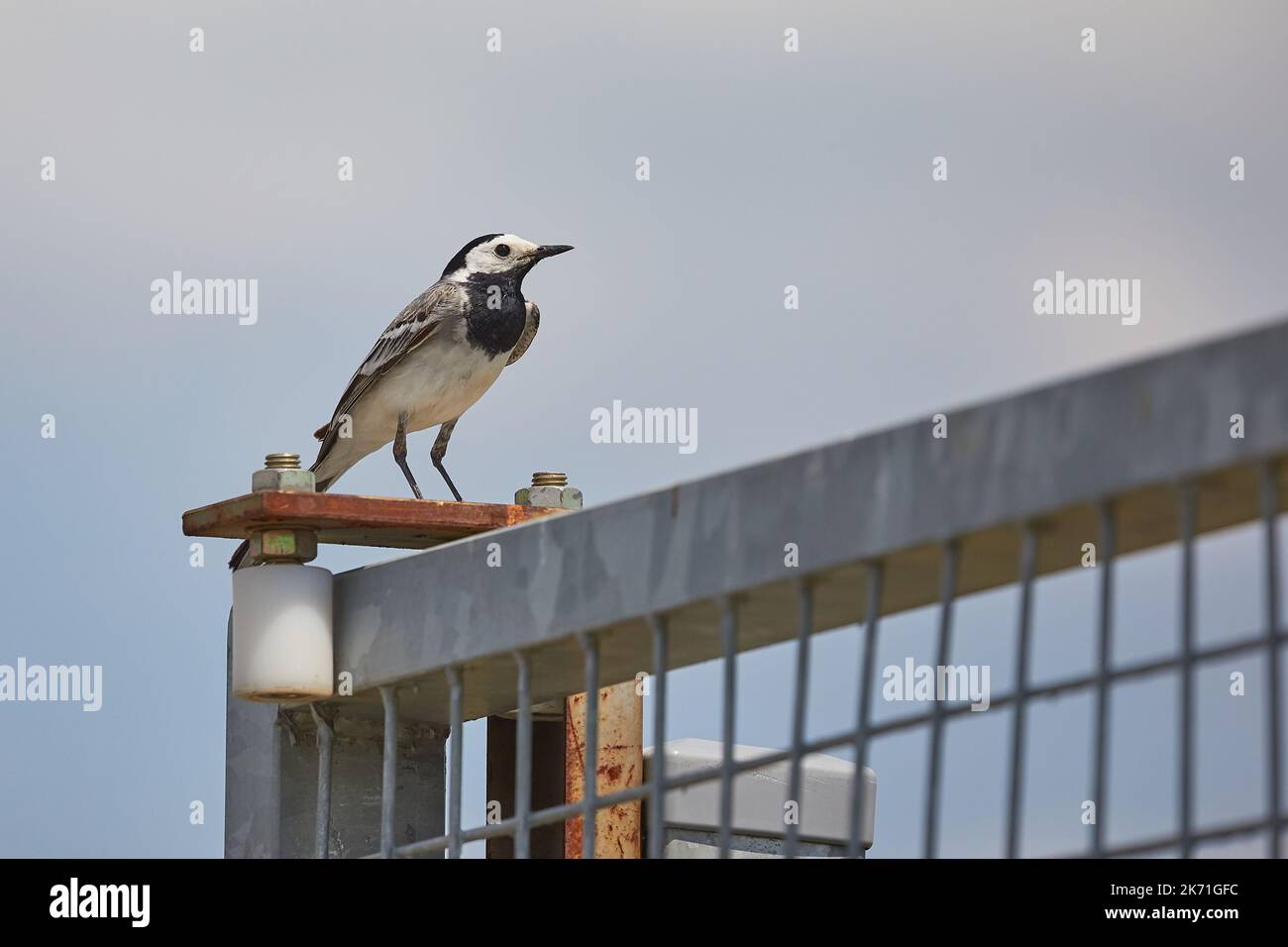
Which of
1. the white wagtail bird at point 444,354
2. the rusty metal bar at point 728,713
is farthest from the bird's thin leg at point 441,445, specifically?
the rusty metal bar at point 728,713

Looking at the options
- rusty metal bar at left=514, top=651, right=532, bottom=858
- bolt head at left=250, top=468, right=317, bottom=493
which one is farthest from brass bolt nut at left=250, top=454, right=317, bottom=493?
rusty metal bar at left=514, top=651, right=532, bottom=858

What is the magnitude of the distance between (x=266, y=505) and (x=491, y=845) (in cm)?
173

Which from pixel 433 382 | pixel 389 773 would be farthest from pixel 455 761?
pixel 433 382

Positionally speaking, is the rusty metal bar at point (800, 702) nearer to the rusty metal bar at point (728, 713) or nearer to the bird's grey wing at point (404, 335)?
the rusty metal bar at point (728, 713)

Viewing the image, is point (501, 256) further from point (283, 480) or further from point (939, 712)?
point (939, 712)

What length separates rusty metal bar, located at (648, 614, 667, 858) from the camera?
580cm

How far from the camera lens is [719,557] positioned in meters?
6.11

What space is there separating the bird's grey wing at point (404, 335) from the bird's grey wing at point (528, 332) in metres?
0.43

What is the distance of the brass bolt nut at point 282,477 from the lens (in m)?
7.73

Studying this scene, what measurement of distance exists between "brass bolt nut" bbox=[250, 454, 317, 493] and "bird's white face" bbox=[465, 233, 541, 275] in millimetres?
3927

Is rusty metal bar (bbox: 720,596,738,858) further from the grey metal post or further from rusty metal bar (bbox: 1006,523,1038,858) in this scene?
the grey metal post

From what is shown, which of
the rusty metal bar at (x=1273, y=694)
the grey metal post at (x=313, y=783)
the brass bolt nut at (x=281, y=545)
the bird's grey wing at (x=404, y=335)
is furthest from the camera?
the bird's grey wing at (x=404, y=335)
